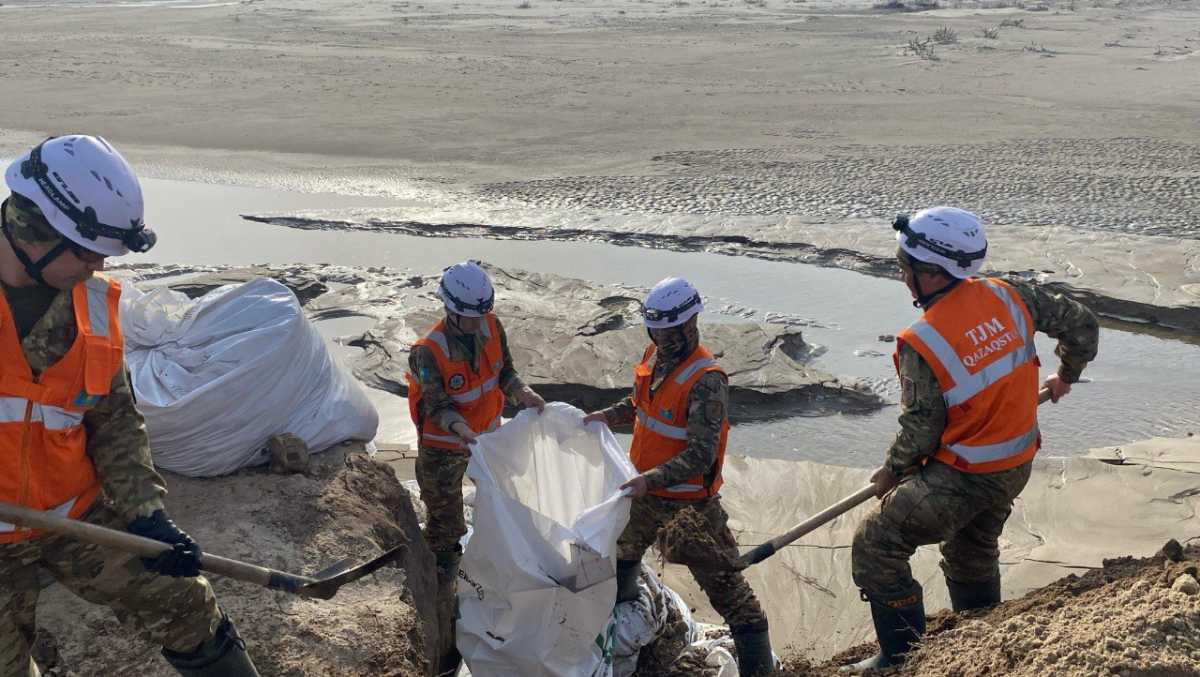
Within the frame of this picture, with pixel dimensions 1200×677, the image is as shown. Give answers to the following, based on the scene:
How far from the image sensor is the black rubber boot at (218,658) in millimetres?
2904

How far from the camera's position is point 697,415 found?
384 cm

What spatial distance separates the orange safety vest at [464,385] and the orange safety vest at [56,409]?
1.79 metres

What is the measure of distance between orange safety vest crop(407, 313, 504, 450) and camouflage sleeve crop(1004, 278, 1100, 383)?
81.8 inches

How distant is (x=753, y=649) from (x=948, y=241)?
1651mm

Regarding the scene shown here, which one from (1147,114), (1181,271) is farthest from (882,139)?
(1181,271)

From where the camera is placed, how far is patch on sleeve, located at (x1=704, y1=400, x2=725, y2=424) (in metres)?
3.84

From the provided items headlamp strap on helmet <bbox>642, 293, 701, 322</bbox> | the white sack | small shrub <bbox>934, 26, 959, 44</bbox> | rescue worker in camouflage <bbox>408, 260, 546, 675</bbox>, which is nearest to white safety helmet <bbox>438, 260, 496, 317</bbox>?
rescue worker in camouflage <bbox>408, 260, 546, 675</bbox>

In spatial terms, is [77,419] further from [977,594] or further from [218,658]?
[977,594]

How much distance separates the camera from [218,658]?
2.93m

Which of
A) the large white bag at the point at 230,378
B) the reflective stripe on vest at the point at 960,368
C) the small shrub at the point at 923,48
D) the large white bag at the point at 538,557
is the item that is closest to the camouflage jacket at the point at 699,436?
the large white bag at the point at 538,557

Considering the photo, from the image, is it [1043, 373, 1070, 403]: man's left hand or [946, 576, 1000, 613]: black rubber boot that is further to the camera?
[1043, 373, 1070, 403]: man's left hand

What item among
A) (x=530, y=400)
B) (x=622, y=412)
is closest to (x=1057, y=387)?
(x=622, y=412)

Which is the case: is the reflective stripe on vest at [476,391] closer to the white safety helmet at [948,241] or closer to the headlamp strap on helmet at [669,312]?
the headlamp strap on helmet at [669,312]

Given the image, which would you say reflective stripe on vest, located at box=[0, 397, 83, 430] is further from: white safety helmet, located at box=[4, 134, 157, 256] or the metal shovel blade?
the metal shovel blade
